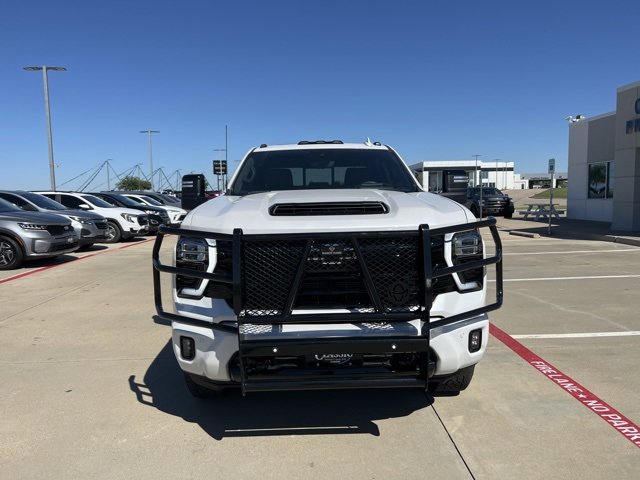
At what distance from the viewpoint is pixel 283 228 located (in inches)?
115

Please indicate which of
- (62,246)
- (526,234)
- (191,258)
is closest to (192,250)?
(191,258)

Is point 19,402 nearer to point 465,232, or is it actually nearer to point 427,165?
point 465,232

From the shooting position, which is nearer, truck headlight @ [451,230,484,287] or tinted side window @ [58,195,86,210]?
truck headlight @ [451,230,484,287]

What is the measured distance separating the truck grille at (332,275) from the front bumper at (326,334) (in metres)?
0.01

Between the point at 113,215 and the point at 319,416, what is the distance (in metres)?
14.2

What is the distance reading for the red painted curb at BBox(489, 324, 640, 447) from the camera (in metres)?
3.26

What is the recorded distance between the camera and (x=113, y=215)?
52.8 feet

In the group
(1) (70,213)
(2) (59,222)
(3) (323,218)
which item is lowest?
(2) (59,222)

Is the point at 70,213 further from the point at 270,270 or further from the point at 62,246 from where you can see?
the point at 270,270

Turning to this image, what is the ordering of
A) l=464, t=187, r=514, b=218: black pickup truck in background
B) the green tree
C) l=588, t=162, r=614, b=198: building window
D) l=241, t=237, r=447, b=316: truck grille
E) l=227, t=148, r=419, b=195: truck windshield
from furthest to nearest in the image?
the green tree, l=464, t=187, r=514, b=218: black pickup truck in background, l=588, t=162, r=614, b=198: building window, l=227, t=148, r=419, b=195: truck windshield, l=241, t=237, r=447, b=316: truck grille

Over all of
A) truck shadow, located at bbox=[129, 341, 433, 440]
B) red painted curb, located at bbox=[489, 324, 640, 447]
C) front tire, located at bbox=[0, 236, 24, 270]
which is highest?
front tire, located at bbox=[0, 236, 24, 270]

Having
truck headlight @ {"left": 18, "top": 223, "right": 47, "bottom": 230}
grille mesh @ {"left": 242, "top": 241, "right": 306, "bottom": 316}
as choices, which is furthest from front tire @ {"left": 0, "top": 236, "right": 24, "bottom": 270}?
grille mesh @ {"left": 242, "top": 241, "right": 306, "bottom": 316}

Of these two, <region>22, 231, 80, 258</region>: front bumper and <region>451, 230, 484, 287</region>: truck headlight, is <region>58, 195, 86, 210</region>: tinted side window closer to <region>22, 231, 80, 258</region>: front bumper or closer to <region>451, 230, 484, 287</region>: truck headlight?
<region>22, 231, 80, 258</region>: front bumper

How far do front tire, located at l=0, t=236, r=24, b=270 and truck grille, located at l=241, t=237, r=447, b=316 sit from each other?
30.2 feet
